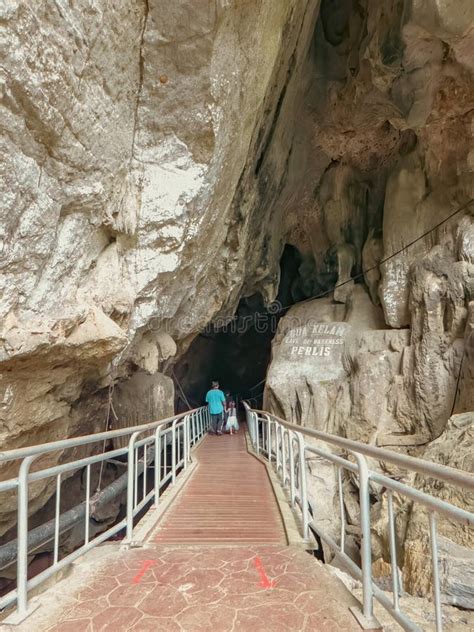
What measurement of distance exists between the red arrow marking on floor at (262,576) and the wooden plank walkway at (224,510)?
685 mm

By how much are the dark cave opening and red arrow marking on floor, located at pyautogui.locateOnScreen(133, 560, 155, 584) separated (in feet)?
34.1

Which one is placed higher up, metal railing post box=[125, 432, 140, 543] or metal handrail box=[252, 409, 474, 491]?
metal handrail box=[252, 409, 474, 491]

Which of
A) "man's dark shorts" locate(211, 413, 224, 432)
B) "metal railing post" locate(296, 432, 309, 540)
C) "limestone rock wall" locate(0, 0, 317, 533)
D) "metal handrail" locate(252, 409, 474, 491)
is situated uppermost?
"limestone rock wall" locate(0, 0, 317, 533)

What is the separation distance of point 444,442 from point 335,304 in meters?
7.18

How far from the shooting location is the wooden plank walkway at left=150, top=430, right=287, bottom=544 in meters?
4.21

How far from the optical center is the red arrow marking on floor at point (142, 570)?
3.02m

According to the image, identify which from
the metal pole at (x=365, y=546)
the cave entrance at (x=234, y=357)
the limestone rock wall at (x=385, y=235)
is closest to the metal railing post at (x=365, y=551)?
the metal pole at (x=365, y=546)

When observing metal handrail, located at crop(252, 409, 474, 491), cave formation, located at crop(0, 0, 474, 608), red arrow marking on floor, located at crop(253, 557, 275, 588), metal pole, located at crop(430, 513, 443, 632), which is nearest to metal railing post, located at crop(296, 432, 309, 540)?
red arrow marking on floor, located at crop(253, 557, 275, 588)

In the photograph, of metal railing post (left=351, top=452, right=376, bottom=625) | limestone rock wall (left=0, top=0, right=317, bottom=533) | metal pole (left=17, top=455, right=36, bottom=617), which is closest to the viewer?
metal railing post (left=351, top=452, right=376, bottom=625)

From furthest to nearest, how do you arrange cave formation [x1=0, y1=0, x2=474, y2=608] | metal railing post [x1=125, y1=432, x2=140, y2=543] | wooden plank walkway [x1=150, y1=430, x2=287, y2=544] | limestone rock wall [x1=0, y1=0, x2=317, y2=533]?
cave formation [x1=0, y1=0, x2=474, y2=608]
wooden plank walkway [x1=150, y1=430, x2=287, y2=544]
limestone rock wall [x1=0, y1=0, x2=317, y2=533]
metal railing post [x1=125, y1=432, x2=140, y2=543]

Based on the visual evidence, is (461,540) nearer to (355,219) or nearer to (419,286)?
(419,286)

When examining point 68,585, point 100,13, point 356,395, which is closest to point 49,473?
point 68,585

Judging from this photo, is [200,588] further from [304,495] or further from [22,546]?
[304,495]

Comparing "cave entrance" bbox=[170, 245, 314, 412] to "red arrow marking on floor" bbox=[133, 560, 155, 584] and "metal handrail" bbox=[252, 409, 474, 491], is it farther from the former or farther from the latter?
"metal handrail" bbox=[252, 409, 474, 491]
